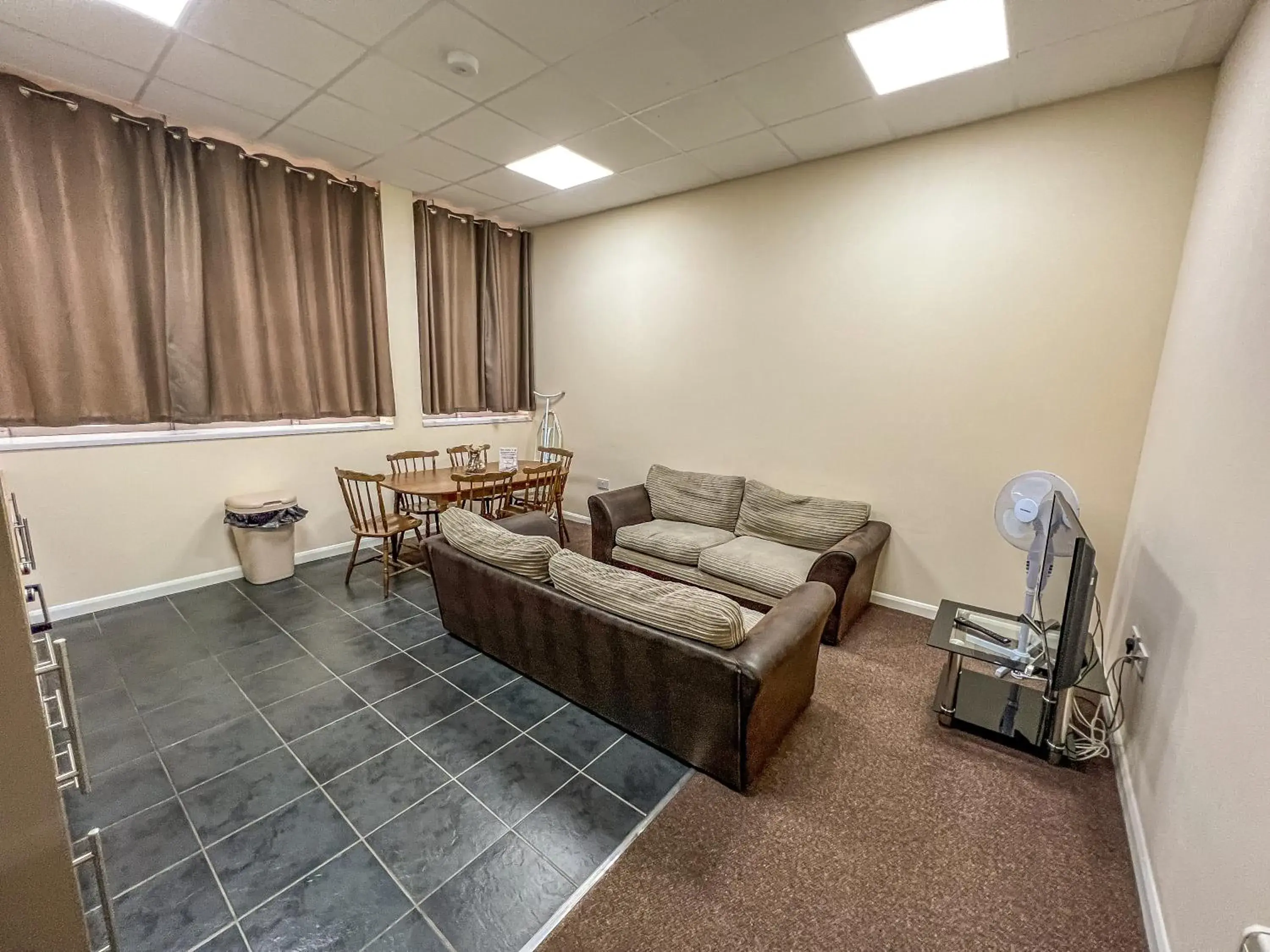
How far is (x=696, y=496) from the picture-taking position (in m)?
3.91

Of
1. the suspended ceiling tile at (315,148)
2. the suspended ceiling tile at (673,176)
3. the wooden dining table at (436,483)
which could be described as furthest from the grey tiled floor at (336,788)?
the suspended ceiling tile at (673,176)

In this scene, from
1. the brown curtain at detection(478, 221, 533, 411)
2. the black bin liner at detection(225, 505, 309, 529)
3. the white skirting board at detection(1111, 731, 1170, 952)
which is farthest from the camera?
the brown curtain at detection(478, 221, 533, 411)

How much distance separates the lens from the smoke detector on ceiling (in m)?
2.31

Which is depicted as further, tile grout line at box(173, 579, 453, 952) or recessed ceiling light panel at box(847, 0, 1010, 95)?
recessed ceiling light panel at box(847, 0, 1010, 95)

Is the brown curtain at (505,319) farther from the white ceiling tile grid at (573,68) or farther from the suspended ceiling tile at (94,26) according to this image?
the suspended ceiling tile at (94,26)

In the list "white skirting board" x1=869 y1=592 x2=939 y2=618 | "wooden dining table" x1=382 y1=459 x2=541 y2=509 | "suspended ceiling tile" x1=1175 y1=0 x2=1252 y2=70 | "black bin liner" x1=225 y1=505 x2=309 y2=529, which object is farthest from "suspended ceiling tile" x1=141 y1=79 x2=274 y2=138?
"white skirting board" x1=869 y1=592 x2=939 y2=618

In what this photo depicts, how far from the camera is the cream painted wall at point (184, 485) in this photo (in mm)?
2891

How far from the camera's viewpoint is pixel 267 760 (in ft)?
6.45

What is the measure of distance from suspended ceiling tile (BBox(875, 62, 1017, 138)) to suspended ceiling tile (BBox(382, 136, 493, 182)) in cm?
257

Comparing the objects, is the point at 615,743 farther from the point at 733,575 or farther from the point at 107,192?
the point at 107,192

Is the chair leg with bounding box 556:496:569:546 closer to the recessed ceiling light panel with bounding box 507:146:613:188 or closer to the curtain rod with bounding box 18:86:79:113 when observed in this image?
the recessed ceiling light panel with bounding box 507:146:613:188

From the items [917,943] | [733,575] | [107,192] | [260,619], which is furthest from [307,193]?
[917,943]

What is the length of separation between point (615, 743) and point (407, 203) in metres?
4.31

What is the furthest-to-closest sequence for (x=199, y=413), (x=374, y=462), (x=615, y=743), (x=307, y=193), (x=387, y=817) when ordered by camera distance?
(x=374, y=462) < (x=307, y=193) < (x=199, y=413) < (x=615, y=743) < (x=387, y=817)
